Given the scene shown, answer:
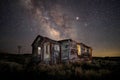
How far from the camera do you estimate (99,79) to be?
1042cm

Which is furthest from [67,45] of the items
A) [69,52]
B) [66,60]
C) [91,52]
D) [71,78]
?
[71,78]

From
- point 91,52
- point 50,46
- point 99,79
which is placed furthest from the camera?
point 91,52

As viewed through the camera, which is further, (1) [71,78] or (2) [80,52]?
(2) [80,52]

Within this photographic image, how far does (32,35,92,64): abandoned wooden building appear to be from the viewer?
2442 centimetres

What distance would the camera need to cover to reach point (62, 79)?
1051 cm

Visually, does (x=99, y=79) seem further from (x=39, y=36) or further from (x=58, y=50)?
(x=39, y=36)

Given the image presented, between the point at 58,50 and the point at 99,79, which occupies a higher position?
the point at 58,50

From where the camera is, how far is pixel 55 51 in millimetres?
24688

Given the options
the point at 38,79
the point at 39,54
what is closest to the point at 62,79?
the point at 38,79

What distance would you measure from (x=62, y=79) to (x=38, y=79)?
2.05m

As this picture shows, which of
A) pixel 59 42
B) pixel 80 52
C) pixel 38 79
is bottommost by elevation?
pixel 38 79

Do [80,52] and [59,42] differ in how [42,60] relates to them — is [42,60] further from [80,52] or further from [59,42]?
[80,52]

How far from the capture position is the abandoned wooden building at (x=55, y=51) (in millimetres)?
24422

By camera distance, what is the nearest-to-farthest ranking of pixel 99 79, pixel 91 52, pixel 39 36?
pixel 99 79
pixel 39 36
pixel 91 52
